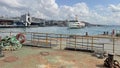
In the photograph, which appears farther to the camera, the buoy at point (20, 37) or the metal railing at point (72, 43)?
the buoy at point (20, 37)

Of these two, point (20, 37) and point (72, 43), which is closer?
point (20, 37)

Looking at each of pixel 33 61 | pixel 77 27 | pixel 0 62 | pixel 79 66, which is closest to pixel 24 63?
pixel 33 61

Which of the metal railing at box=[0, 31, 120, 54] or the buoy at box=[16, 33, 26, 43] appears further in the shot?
the buoy at box=[16, 33, 26, 43]

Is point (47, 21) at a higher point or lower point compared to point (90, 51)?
higher

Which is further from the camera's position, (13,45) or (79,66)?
(13,45)

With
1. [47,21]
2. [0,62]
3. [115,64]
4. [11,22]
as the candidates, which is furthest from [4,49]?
[47,21]

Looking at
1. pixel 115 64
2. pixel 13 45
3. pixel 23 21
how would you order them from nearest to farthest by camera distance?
pixel 115 64
pixel 13 45
pixel 23 21

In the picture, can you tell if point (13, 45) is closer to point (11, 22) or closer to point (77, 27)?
point (77, 27)

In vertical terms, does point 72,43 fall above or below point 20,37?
below

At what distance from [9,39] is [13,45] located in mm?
574

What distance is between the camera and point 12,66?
22.5 feet

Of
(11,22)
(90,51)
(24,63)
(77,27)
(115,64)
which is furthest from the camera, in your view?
(11,22)

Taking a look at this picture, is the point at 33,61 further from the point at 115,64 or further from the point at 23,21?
the point at 23,21

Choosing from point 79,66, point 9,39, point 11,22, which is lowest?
point 79,66
